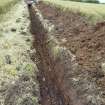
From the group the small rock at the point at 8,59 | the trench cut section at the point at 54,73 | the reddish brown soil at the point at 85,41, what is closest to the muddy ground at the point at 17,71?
the small rock at the point at 8,59

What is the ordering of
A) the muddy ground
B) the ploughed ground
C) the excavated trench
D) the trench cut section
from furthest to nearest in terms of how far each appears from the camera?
the trench cut section
the muddy ground
the excavated trench
the ploughed ground

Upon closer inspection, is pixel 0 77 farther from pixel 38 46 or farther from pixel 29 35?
pixel 29 35

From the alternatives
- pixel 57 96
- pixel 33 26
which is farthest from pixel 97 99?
pixel 33 26

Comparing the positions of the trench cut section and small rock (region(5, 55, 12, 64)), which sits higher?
the trench cut section

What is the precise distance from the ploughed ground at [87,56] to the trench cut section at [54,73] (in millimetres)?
349

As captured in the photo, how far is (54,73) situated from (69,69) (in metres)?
1.74

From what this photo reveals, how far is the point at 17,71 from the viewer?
16.2 metres

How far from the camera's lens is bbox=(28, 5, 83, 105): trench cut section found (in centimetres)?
1359

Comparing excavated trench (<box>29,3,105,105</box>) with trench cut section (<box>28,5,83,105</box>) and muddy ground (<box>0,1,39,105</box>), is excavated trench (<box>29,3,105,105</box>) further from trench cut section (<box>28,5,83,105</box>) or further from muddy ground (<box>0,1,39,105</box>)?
muddy ground (<box>0,1,39,105</box>)

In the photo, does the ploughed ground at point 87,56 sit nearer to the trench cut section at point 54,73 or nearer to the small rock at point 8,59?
the trench cut section at point 54,73

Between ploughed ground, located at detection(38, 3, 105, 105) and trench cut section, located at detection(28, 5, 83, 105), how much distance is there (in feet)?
1.15

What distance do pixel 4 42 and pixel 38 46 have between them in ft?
7.15

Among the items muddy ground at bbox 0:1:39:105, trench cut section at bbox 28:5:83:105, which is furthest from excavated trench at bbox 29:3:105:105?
muddy ground at bbox 0:1:39:105

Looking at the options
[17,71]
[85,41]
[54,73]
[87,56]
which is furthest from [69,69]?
[85,41]
